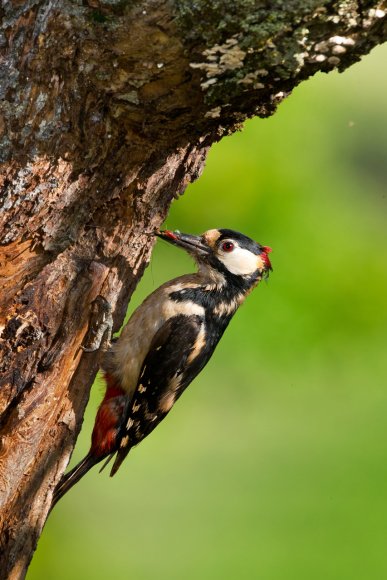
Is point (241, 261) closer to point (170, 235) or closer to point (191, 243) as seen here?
point (191, 243)

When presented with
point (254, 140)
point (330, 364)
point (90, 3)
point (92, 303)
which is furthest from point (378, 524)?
point (90, 3)

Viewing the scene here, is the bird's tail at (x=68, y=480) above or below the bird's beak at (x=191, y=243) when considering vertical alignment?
below

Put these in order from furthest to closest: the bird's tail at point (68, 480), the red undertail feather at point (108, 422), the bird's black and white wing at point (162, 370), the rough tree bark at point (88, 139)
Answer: the red undertail feather at point (108, 422) → the bird's black and white wing at point (162, 370) → the bird's tail at point (68, 480) → the rough tree bark at point (88, 139)

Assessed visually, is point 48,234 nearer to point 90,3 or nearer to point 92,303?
point 92,303

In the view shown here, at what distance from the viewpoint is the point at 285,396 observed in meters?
5.85

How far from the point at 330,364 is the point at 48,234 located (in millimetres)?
3720

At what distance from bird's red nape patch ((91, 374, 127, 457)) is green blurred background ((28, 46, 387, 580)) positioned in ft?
4.73

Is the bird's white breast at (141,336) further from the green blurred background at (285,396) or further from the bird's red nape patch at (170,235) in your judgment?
the green blurred background at (285,396)

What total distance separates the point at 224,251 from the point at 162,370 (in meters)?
0.55

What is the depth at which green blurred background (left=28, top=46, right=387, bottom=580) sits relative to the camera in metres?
5.20

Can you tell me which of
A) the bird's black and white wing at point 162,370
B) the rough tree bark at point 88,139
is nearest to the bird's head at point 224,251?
the bird's black and white wing at point 162,370

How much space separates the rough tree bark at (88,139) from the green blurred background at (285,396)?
205 cm

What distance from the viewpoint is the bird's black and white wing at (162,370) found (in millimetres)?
3422

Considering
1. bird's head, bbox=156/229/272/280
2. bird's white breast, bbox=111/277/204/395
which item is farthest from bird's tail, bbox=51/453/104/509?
bird's head, bbox=156/229/272/280
